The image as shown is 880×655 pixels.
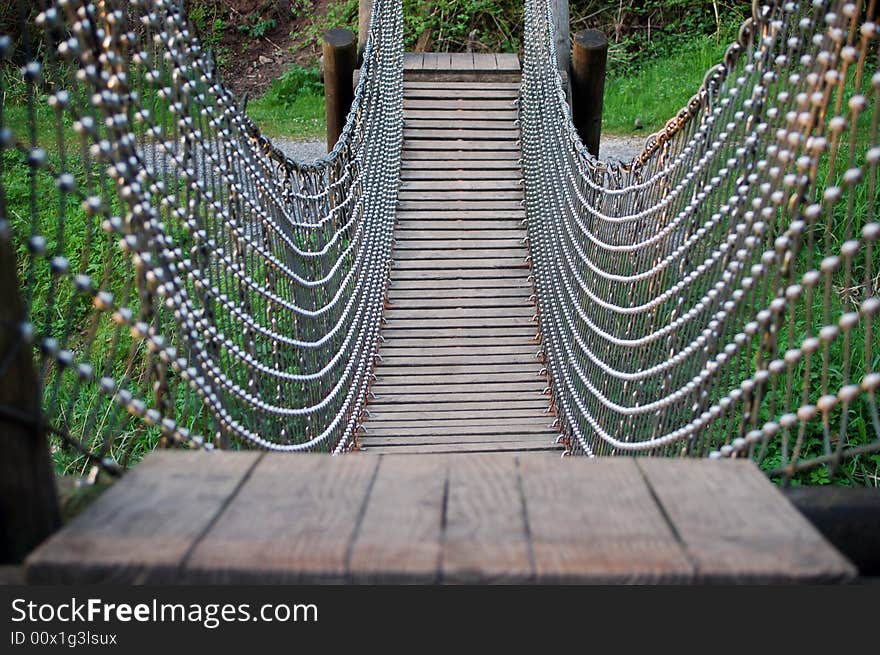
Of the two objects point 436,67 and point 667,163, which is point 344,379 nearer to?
point 667,163

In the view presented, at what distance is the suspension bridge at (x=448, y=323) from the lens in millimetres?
802

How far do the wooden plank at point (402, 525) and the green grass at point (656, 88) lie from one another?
488 cm

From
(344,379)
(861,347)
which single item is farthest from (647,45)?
(344,379)

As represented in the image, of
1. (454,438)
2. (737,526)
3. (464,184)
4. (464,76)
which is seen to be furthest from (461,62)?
(737,526)

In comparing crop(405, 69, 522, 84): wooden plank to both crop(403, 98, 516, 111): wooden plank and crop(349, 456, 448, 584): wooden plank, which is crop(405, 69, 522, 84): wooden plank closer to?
crop(403, 98, 516, 111): wooden plank

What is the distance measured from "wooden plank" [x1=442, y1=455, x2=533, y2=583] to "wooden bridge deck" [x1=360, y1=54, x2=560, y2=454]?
159 cm

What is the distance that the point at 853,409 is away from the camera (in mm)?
3035

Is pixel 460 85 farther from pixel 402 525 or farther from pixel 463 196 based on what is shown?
pixel 402 525

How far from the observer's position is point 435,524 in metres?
0.83

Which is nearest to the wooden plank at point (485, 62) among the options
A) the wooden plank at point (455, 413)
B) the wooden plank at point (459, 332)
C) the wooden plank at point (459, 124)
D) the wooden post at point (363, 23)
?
the wooden plank at point (459, 124)

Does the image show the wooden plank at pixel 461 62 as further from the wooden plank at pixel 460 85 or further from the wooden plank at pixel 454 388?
the wooden plank at pixel 454 388

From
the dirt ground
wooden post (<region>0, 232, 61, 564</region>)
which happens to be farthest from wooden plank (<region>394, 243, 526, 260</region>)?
the dirt ground

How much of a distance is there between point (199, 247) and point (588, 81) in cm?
236

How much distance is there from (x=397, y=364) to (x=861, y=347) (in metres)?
1.55
